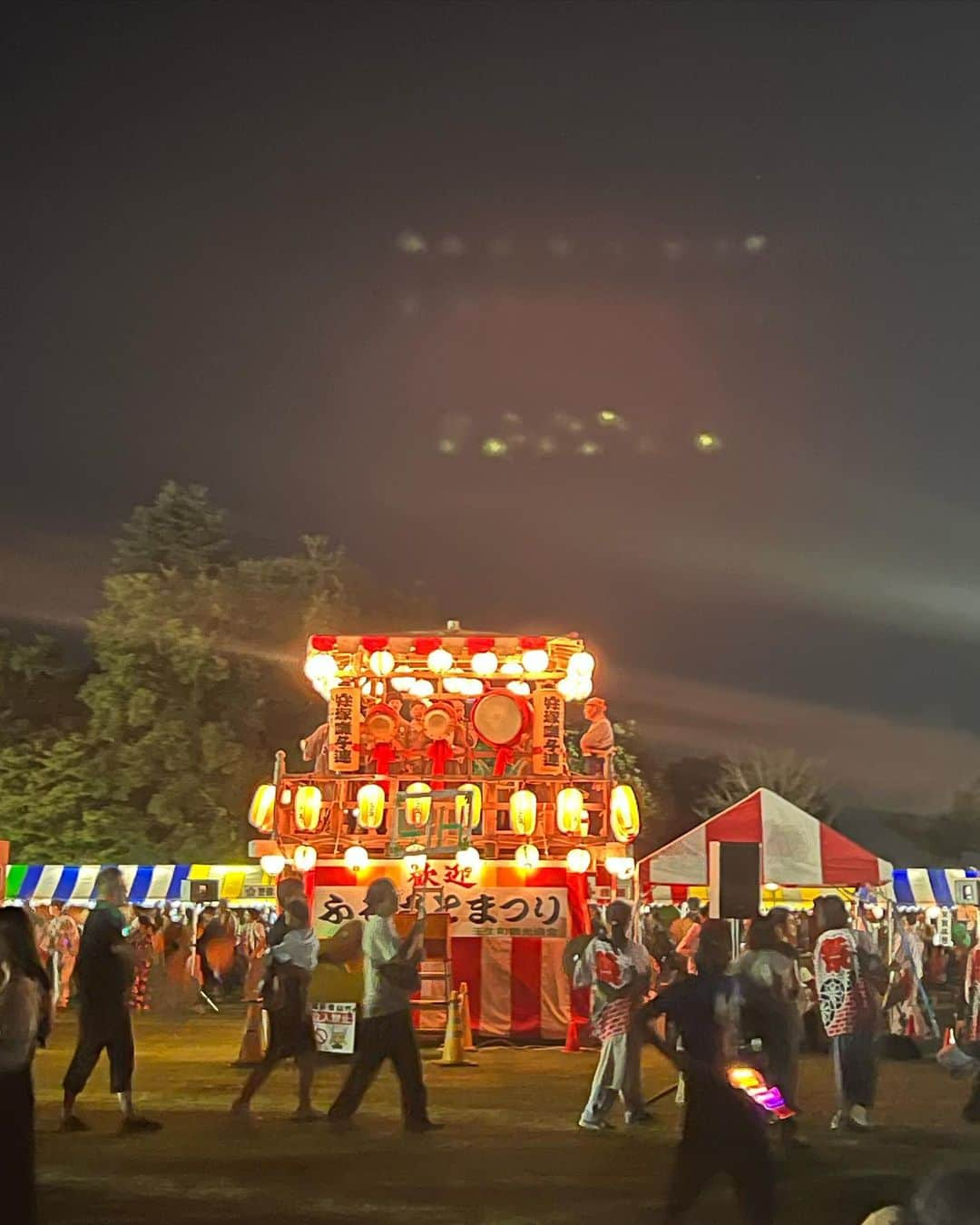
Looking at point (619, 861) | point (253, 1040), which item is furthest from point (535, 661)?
A: point (253, 1040)

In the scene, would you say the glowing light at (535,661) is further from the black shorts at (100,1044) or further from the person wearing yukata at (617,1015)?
the black shorts at (100,1044)

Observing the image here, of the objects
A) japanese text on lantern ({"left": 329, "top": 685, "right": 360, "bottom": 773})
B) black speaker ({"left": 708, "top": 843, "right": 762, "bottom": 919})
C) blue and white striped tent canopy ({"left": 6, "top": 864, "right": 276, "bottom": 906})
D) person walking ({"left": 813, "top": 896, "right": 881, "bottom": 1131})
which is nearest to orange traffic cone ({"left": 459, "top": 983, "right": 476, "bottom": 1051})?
japanese text on lantern ({"left": 329, "top": 685, "right": 360, "bottom": 773})

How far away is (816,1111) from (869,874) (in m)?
4.40

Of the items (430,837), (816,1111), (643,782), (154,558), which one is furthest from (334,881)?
(643,782)

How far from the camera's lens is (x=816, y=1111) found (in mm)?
7684

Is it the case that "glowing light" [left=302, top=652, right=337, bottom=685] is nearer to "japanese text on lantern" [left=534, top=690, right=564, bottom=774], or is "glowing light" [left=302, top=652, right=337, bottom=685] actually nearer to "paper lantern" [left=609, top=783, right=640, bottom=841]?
"japanese text on lantern" [left=534, top=690, right=564, bottom=774]

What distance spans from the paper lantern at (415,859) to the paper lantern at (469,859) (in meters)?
0.34

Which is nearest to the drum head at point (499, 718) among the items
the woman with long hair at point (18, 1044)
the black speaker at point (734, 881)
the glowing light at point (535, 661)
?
the glowing light at point (535, 661)

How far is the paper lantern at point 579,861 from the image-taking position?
39.1 ft

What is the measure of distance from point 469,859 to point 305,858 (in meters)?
1.57

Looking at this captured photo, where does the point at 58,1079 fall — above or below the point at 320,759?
below

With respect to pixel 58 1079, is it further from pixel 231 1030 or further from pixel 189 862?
pixel 189 862

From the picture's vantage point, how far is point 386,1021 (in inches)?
275

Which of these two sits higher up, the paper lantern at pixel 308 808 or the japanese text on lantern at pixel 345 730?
the japanese text on lantern at pixel 345 730
